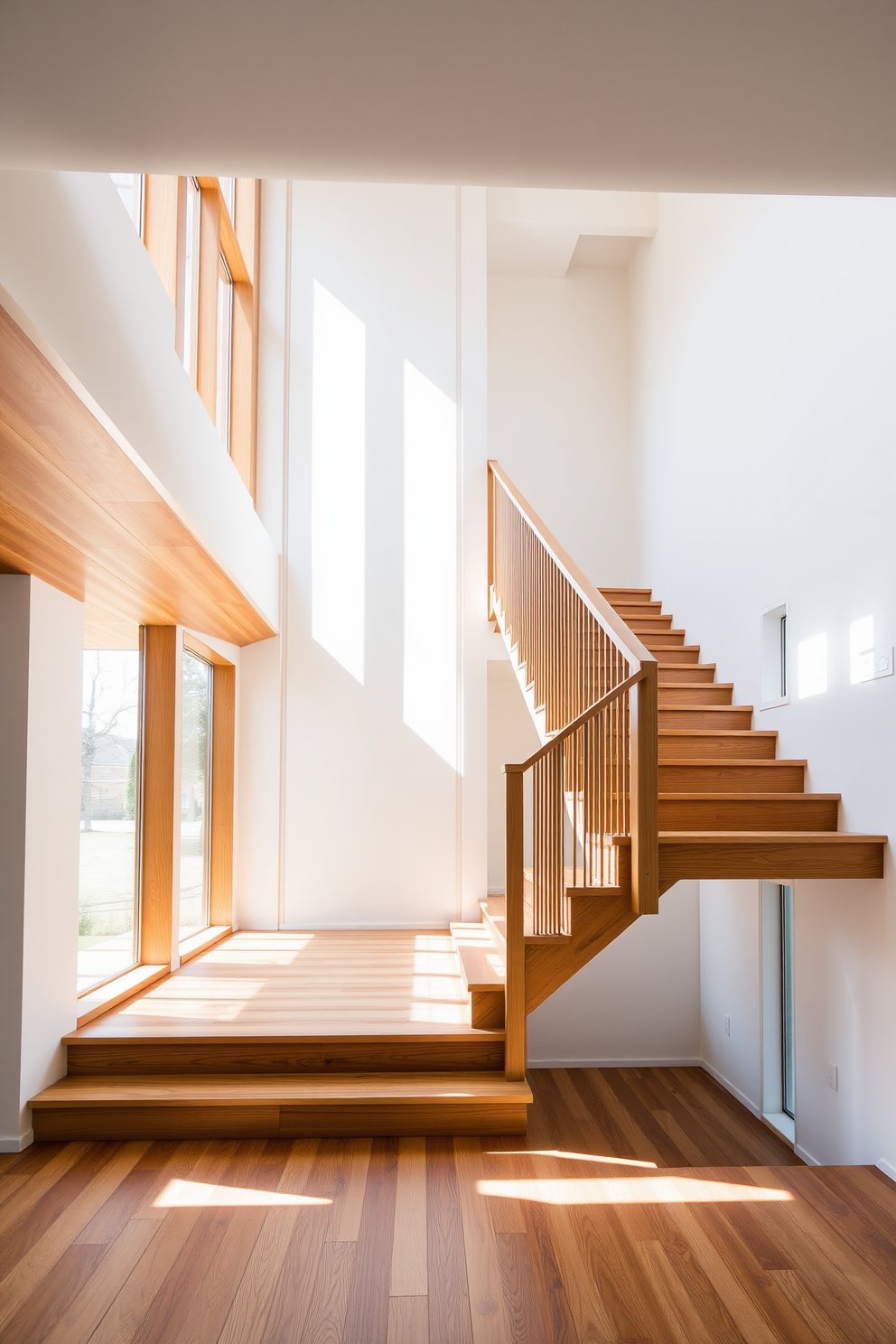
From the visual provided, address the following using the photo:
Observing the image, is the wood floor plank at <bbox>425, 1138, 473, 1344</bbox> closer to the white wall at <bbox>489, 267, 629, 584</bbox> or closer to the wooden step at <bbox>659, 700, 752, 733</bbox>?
the wooden step at <bbox>659, 700, 752, 733</bbox>

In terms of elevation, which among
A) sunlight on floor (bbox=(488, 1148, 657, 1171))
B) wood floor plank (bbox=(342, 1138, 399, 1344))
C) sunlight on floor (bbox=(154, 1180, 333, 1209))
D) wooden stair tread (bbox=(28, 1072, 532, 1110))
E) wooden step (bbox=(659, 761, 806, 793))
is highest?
wooden step (bbox=(659, 761, 806, 793))

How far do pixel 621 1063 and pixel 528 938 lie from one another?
3.55m

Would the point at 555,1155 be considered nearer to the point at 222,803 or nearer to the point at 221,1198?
the point at 221,1198

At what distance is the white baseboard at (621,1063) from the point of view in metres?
7.03

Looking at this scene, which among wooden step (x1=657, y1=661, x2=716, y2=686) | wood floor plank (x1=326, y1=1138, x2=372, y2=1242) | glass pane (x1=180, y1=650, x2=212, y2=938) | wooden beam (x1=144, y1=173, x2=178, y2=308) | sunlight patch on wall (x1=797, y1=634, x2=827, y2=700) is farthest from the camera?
wooden step (x1=657, y1=661, x2=716, y2=686)

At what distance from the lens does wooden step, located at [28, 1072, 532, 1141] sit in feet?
12.8

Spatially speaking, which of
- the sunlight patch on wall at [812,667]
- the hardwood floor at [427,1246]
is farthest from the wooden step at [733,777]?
the hardwood floor at [427,1246]

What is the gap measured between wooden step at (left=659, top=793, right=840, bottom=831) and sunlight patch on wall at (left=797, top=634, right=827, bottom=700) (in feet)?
1.77

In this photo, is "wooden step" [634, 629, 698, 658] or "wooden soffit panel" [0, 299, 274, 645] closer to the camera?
"wooden soffit panel" [0, 299, 274, 645]

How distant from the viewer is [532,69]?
195cm

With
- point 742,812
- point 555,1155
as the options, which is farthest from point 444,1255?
point 742,812

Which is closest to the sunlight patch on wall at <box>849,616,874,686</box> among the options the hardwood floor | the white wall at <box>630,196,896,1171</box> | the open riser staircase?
the white wall at <box>630,196,896,1171</box>

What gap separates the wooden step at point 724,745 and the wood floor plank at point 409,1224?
7.95 ft

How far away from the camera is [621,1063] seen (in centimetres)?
707
